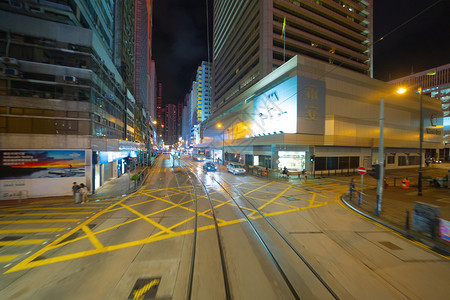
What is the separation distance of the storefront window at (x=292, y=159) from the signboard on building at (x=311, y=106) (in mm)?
4374

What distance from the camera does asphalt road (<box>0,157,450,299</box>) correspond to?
4138 mm

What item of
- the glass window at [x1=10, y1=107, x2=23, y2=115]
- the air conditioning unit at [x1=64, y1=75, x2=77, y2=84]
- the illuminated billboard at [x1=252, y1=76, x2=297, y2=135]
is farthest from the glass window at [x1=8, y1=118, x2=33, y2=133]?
the illuminated billboard at [x1=252, y1=76, x2=297, y2=135]

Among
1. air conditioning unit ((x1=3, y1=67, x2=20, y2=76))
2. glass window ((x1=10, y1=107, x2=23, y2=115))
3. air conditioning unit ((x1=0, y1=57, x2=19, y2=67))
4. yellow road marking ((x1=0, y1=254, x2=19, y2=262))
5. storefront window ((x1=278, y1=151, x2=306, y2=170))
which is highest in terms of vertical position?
air conditioning unit ((x1=0, y1=57, x2=19, y2=67))

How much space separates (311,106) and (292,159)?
27.1 feet

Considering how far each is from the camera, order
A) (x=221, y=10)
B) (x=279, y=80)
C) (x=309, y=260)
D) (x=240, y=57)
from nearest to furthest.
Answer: (x=309, y=260) < (x=279, y=80) < (x=240, y=57) < (x=221, y=10)

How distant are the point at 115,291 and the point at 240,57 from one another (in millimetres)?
52153

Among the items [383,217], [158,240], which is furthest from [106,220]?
[383,217]

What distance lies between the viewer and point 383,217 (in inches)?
335

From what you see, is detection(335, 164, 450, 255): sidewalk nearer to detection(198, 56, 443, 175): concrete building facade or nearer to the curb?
the curb

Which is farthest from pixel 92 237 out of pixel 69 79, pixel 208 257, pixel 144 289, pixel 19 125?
pixel 69 79

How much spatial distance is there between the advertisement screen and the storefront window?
23959mm

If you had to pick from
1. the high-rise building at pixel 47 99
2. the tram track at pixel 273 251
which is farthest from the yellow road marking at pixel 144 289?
the high-rise building at pixel 47 99

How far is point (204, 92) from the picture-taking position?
11206 centimetres

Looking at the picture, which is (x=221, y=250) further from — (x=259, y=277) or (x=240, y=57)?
(x=240, y=57)
